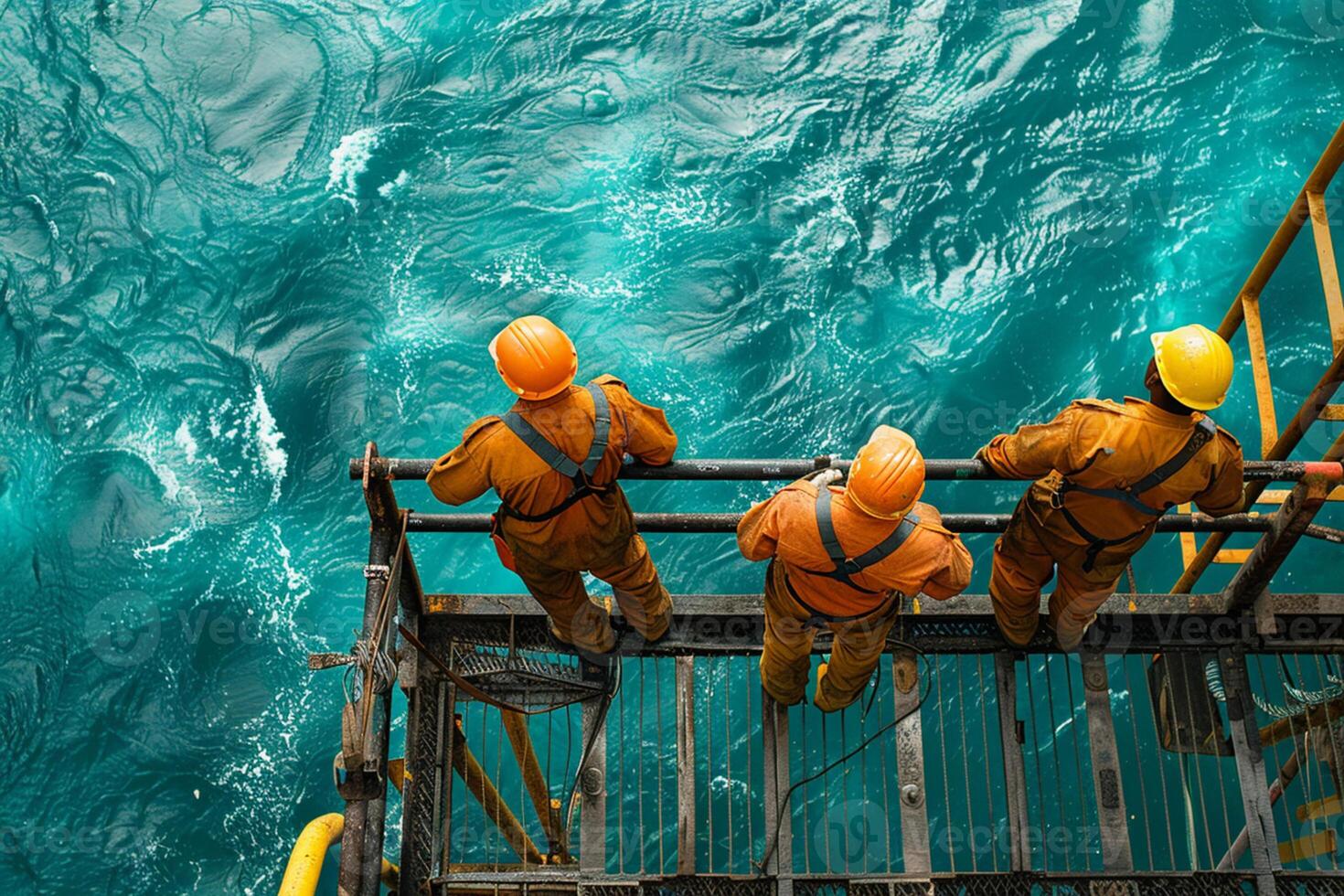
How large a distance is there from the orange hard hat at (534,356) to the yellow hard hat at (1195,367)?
268 centimetres

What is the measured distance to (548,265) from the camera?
460 inches

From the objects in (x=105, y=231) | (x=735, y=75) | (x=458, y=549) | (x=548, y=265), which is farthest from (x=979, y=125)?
(x=105, y=231)

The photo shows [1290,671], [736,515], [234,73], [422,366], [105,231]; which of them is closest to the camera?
[736,515]

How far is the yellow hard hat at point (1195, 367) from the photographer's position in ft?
17.8

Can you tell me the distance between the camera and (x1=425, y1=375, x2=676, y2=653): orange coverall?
Answer: 5461mm

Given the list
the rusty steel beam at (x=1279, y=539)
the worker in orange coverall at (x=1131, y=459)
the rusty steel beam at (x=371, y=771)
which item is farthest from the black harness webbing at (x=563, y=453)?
the rusty steel beam at (x=1279, y=539)

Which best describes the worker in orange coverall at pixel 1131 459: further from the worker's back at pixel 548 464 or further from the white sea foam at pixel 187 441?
the white sea foam at pixel 187 441

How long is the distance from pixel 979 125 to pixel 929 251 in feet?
5.14

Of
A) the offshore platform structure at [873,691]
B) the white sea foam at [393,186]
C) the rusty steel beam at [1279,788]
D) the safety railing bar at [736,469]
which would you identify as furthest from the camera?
the white sea foam at [393,186]

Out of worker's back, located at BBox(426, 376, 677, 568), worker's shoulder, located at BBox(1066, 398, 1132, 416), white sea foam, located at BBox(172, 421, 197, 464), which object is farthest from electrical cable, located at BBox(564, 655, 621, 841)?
white sea foam, located at BBox(172, 421, 197, 464)

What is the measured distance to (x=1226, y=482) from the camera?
578 cm

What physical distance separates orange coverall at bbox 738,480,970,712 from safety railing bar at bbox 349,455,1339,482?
0.27 m

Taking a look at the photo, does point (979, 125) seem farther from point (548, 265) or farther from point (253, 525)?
point (253, 525)

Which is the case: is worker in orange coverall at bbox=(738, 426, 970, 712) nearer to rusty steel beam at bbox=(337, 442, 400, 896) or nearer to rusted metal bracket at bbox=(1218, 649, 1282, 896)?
rusty steel beam at bbox=(337, 442, 400, 896)
